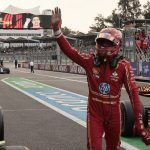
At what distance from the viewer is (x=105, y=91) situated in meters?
5.11

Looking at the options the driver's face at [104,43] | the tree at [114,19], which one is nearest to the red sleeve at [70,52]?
the driver's face at [104,43]

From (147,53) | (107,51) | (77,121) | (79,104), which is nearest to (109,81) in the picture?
(107,51)

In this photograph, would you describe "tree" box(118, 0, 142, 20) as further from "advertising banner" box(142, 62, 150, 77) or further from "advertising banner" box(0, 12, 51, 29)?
"advertising banner" box(142, 62, 150, 77)

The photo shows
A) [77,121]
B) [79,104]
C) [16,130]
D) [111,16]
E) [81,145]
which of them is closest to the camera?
[81,145]

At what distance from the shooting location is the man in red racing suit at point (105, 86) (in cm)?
497

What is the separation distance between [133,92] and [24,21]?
106 meters

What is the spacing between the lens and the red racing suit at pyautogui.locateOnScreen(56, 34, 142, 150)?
5059 mm

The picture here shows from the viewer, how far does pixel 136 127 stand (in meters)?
4.82

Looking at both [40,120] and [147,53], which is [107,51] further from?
[147,53]

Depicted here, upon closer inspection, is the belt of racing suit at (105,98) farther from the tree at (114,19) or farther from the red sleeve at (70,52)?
the tree at (114,19)

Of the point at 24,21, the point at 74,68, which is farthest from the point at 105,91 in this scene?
the point at 24,21

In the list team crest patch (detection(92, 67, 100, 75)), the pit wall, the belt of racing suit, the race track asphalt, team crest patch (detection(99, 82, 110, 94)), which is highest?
team crest patch (detection(92, 67, 100, 75))

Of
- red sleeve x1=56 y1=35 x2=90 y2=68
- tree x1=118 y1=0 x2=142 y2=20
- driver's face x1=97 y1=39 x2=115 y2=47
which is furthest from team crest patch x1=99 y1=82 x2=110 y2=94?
tree x1=118 y1=0 x2=142 y2=20

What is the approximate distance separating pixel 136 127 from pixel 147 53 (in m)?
26.9
